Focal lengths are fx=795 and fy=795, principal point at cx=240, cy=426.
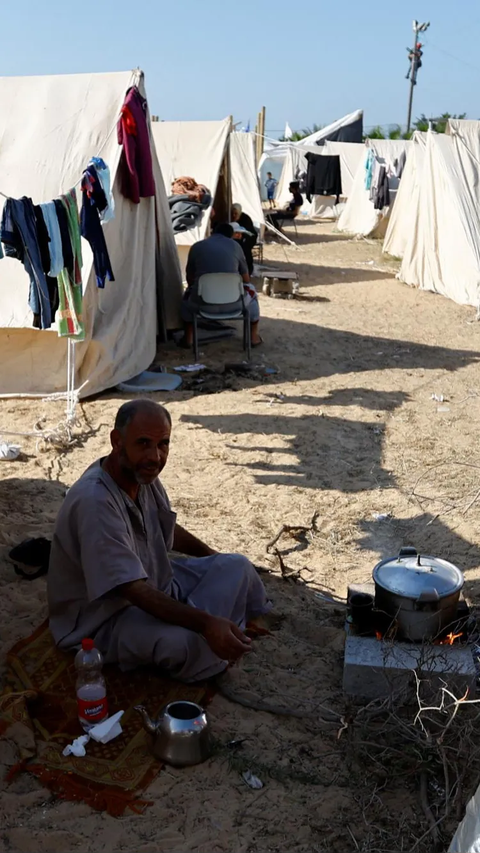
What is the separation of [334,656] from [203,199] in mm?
7665

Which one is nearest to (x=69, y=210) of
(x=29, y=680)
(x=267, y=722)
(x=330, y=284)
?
(x=29, y=680)

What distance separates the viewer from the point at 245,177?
15.6 meters

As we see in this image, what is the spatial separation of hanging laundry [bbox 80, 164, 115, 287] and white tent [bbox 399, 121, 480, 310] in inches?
252

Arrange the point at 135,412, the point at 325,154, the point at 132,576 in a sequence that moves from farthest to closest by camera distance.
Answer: the point at 325,154 → the point at 135,412 → the point at 132,576

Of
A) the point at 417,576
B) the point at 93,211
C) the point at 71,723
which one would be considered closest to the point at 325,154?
the point at 93,211

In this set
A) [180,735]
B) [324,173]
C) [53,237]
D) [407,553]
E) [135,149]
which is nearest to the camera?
[180,735]

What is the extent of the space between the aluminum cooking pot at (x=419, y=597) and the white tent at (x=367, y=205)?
15.7 metres

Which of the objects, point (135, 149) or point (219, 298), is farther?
point (219, 298)

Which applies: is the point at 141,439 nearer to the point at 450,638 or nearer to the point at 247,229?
the point at 450,638

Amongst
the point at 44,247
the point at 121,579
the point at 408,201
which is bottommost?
the point at 121,579

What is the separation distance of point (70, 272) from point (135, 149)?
1831mm

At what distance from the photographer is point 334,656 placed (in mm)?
3203

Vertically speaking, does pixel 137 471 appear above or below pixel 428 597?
above

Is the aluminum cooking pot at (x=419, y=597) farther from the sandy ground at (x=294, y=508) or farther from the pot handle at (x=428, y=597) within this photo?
the sandy ground at (x=294, y=508)
